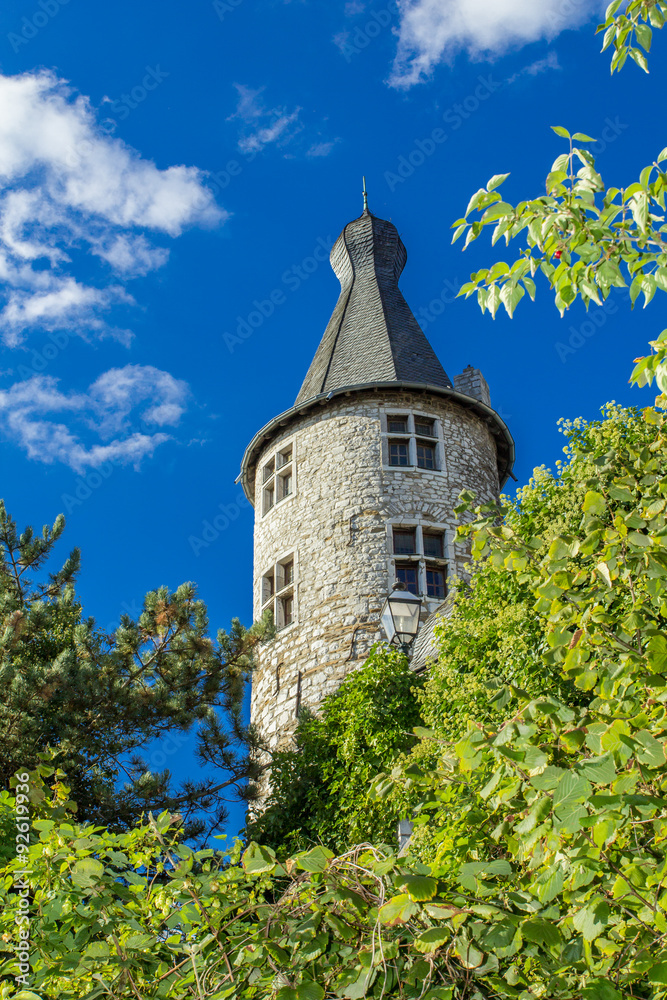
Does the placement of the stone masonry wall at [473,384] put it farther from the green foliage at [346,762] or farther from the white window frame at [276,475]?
the green foliage at [346,762]

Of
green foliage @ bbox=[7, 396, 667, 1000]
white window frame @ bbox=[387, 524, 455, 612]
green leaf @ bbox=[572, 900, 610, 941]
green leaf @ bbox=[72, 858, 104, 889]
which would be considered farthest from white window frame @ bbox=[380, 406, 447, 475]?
green leaf @ bbox=[572, 900, 610, 941]

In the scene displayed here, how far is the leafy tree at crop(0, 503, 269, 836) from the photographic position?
9.30 m

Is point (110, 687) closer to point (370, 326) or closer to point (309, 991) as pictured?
point (309, 991)

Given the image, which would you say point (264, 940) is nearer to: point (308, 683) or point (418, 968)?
point (418, 968)

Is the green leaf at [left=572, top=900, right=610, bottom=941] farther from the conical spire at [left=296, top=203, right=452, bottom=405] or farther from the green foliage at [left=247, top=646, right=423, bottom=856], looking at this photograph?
the conical spire at [left=296, top=203, right=452, bottom=405]

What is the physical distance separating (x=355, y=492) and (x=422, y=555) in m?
1.71

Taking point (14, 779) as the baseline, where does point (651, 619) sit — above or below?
below

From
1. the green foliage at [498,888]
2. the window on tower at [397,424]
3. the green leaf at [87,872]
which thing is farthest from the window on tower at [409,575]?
the green leaf at [87,872]

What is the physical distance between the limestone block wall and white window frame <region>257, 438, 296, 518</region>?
0.05 meters

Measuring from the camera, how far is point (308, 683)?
14.4 metres

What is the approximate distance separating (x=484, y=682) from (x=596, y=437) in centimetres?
300

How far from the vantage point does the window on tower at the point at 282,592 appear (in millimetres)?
15788

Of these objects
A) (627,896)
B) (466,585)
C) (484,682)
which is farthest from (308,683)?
(627,896)

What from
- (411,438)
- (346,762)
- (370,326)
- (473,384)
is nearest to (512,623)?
(346,762)
